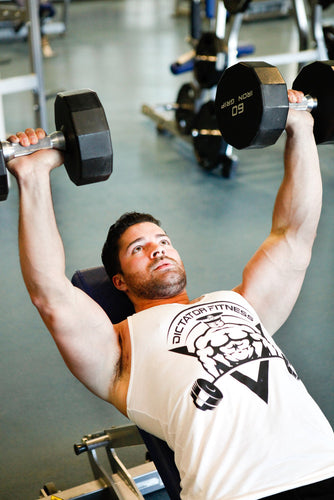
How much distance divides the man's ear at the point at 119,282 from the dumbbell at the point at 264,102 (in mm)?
574

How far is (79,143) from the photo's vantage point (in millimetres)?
1406

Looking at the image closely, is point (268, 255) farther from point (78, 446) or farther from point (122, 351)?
point (78, 446)

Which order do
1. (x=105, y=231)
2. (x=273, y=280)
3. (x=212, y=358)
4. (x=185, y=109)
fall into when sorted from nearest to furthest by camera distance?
(x=212, y=358)
(x=273, y=280)
(x=105, y=231)
(x=185, y=109)

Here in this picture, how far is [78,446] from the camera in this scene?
189 cm

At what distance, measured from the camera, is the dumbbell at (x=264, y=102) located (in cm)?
155

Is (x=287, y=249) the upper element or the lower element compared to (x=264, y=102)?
lower

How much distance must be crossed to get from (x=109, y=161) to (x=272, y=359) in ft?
2.09

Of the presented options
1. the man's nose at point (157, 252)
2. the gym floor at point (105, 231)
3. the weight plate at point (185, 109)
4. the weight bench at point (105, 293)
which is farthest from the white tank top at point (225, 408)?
the weight plate at point (185, 109)

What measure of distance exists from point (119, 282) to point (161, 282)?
0.67 feet

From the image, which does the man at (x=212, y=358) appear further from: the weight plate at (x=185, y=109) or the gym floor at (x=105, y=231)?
the weight plate at (x=185, y=109)

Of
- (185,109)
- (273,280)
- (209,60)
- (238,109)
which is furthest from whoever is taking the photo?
(185,109)

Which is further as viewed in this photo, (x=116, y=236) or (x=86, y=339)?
(x=116, y=236)

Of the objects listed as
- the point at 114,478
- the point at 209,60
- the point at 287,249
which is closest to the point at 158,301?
the point at 287,249

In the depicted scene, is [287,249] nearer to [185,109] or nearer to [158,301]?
[158,301]
